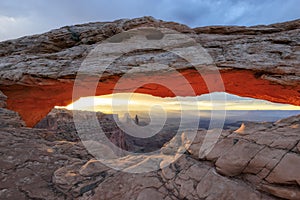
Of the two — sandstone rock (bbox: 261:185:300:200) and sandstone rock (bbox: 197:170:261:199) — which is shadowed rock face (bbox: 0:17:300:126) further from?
sandstone rock (bbox: 261:185:300:200)

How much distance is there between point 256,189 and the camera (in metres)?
4.27

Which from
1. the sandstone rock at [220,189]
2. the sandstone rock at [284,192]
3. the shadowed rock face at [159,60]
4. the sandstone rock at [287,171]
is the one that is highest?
the shadowed rock face at [159,60]

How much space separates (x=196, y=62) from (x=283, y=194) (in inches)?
256

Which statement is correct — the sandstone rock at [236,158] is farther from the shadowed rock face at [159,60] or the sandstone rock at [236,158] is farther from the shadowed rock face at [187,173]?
the shadowed rock face at [159,60]

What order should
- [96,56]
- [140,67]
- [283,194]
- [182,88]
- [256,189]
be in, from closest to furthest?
1. [283,194]
2. [256,189]
3. [140,67]
4. [96,56]
5. [182,88]

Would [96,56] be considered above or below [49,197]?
above

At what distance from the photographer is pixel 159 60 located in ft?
32.3

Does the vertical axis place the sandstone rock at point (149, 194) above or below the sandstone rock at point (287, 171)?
below

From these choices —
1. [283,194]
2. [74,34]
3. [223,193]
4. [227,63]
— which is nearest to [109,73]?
[74,34]

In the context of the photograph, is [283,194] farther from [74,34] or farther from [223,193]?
[74,34]

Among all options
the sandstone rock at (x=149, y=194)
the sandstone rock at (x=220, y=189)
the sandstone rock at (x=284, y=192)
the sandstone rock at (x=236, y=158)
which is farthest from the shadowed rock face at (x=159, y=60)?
the sandstone rock at (x=149, y=194)

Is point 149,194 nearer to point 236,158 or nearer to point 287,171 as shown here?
point 236,158

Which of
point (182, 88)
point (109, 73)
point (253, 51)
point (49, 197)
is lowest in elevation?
point (49, 197)

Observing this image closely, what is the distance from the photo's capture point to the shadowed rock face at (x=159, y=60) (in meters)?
8.78
